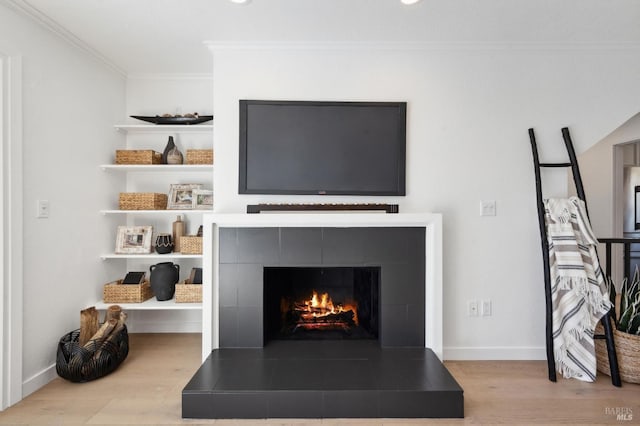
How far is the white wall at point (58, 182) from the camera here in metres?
2.34

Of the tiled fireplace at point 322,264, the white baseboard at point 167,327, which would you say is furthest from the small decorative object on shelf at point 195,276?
the tiled fireplace at point 322,264

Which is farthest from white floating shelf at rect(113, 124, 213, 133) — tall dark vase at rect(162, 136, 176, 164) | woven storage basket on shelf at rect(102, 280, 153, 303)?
woven storage basket on shelf at rect(102, 280, 153, 303)

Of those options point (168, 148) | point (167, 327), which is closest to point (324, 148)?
point (168, 148)

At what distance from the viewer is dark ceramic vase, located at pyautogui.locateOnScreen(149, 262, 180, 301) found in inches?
121

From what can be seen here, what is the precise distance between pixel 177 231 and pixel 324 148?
1.50 meters

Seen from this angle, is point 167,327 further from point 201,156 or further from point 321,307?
point 201,156

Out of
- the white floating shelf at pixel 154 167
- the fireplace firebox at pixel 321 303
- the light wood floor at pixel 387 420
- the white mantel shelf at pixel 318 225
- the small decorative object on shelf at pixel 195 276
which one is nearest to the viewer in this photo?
the light wood floor at pixel 387 420

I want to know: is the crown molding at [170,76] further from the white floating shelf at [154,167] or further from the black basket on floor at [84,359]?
the black basket on floor at [84,359]

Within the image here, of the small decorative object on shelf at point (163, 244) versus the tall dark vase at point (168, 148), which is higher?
the tall dark vase at point (168, 148)

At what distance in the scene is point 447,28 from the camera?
2.53 metres

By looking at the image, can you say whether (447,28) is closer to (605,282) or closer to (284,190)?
(284,190)

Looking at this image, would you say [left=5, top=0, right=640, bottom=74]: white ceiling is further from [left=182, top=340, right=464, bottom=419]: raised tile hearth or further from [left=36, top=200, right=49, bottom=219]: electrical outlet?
[left=182, top=340, right=464, bottom=419]: raised tile hearth

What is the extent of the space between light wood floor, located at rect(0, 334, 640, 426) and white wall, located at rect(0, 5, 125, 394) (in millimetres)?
334

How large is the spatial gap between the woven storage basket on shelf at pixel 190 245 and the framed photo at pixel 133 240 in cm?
33
